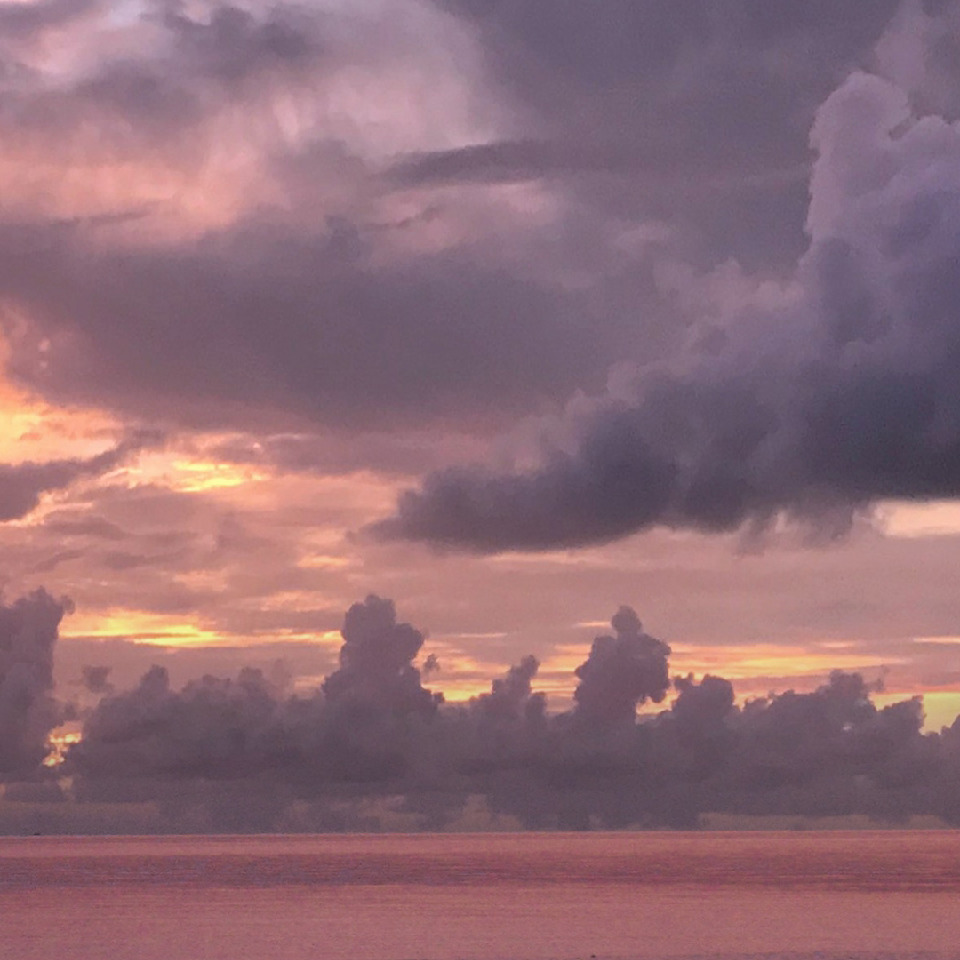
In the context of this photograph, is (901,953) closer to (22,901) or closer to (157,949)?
(157,949)

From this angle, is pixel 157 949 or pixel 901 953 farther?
pixel 157 949

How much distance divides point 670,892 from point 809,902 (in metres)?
32.8

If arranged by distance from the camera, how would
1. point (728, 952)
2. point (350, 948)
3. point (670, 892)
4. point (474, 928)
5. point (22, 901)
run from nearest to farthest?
point (728, 952) < point (350, 948) < point (474, 928) < point (22, 901) < point (670, 892)

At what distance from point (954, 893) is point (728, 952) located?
101m

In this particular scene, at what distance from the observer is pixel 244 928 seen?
12238 centimetres

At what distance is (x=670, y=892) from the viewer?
628 ft

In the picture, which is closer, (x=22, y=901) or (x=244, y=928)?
(x=244, y=928)

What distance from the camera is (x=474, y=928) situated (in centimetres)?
12044

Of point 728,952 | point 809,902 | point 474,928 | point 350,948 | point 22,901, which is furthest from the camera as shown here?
point 22,901

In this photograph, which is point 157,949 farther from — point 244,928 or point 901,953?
point 901,953

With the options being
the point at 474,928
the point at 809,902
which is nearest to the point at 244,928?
the point at 474,928

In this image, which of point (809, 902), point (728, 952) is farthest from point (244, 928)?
point (809, 902)

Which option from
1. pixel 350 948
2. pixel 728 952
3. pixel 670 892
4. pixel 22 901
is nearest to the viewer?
pixel 728 952

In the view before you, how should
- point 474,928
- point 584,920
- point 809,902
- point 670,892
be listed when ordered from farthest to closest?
point 670,892, point 809,902, point 584,920, point 474,928
